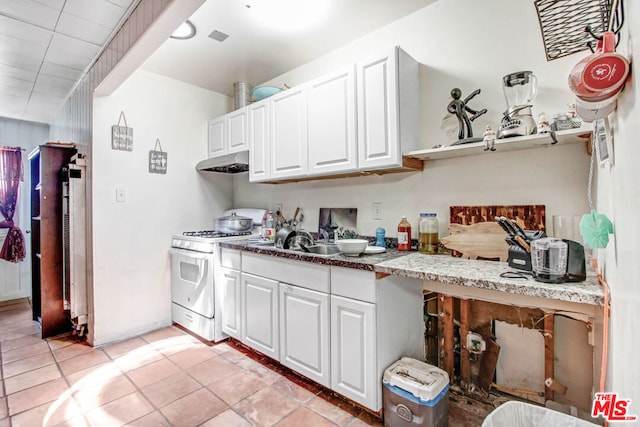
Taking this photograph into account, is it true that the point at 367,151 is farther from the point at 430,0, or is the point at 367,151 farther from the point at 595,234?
the point at 595,234

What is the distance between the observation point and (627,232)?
2.21 feet

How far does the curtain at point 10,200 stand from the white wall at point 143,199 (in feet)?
7.04

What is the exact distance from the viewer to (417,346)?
1926mm

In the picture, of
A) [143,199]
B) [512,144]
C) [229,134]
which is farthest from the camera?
[229,134]

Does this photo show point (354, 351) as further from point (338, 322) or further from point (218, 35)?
point (218, 35)

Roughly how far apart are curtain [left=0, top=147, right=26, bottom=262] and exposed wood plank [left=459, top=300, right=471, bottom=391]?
5006 millimetres

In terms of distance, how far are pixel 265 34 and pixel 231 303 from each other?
2.14 m

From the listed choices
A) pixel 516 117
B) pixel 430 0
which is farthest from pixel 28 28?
pixel 516 117

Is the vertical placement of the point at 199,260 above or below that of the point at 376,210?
below

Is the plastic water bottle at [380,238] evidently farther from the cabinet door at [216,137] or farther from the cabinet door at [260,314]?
the cabinet door at [216,137]

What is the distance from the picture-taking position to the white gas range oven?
8.57 ft

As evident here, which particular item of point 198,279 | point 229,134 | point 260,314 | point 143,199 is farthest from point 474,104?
point 143,199

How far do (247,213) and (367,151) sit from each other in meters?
1.68

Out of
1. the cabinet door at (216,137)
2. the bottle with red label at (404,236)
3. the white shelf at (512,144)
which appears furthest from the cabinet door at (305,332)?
the cabinet door at (216,137)
